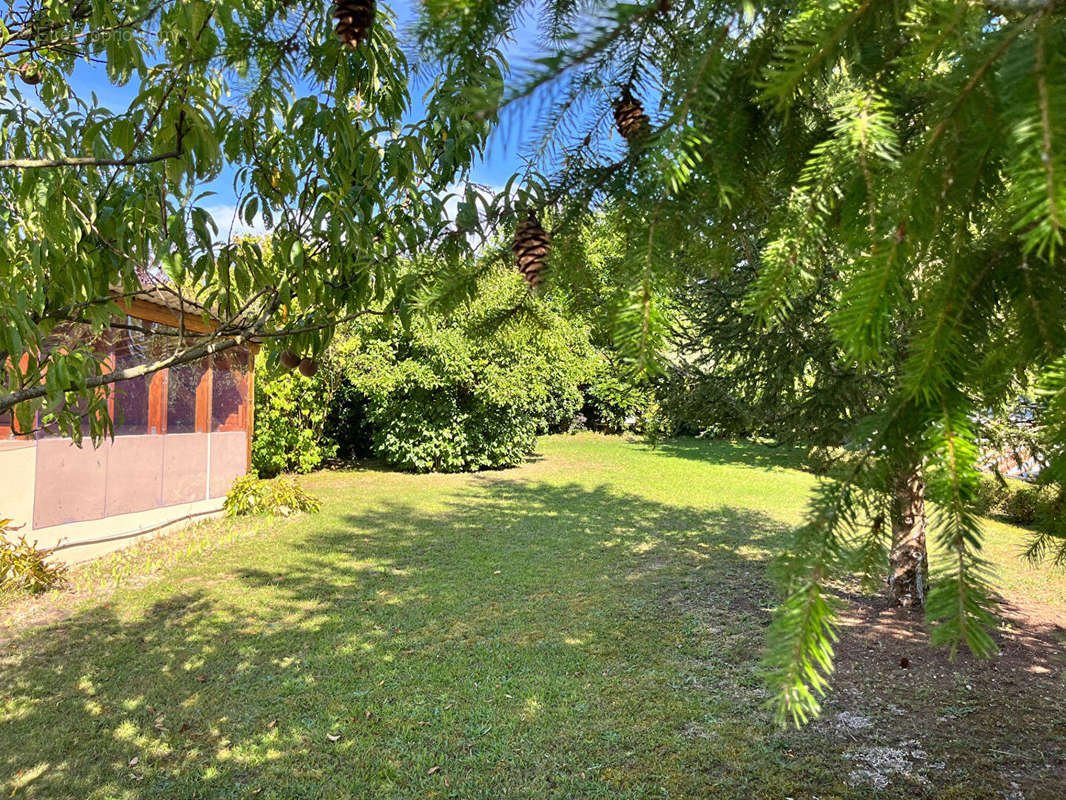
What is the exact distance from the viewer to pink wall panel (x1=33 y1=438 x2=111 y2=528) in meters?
6.68

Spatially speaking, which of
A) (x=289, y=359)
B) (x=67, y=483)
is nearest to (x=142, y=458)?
(x=67, y=483)

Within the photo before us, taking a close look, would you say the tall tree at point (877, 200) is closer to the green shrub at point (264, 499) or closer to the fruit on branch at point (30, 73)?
the fruit on branch at point (30, 73)

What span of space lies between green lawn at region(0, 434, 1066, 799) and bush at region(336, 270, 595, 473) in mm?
5089

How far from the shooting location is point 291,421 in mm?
13016

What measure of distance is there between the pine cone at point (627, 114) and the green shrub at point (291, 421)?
11748 millimetres

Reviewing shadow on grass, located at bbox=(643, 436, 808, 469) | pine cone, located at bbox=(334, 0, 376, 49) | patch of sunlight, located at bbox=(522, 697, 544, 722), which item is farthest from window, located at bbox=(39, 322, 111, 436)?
shadow on grass, located at bbox=(643, 436, 808, 469)

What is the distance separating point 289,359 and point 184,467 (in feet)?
23.4

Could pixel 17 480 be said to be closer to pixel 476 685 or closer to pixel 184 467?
pixel 184 467

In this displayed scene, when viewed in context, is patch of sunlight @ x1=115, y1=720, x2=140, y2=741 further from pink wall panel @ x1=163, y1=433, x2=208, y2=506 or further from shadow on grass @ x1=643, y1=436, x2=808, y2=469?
shadow on grass @ x1=643, y1=436, x2=808, y2=469

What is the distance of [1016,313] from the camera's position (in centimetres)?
87

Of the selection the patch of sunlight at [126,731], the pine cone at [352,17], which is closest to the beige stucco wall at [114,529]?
the patch of sunlight at [126,731]

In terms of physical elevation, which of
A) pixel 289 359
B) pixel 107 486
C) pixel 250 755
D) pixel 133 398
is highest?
pixel 289 359

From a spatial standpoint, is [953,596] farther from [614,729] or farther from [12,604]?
[12,604]

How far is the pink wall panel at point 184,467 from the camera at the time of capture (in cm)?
840
